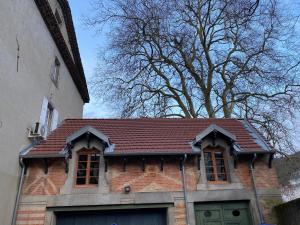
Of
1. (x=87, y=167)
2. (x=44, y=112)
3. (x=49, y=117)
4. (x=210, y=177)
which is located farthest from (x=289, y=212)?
(x=49, y=117)

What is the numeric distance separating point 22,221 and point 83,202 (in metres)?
1.92

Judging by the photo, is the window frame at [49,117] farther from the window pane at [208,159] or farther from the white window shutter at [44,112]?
the window pane at [208,159]

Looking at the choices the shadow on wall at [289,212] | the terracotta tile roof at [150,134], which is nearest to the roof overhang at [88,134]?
the terracotta tile roof at [150,134]

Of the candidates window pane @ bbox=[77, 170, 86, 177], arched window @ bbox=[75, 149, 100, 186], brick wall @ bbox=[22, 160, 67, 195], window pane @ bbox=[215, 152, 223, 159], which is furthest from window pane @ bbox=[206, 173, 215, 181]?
brick wall @ bbox=[22, 160, 67, 195]

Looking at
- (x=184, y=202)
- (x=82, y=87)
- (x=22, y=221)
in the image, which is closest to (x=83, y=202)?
(x=22, y=221)

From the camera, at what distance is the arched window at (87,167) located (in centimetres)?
950

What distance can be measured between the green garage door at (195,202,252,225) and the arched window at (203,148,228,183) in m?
0.88

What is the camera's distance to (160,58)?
19469 millimetres

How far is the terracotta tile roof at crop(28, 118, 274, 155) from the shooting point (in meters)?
9.83

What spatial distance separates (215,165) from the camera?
33.0ft

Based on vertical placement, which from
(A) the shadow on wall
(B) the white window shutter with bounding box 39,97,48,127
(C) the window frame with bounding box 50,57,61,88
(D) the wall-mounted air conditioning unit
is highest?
(C) the window frame with bounding box 50,57,61,88

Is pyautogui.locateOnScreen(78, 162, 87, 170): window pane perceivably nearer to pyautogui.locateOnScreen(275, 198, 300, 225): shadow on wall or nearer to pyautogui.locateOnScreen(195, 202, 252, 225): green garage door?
pyautogui.locateOnScreen(195, 202, 252, 225): green garage door

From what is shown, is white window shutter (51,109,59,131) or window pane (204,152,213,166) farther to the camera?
white window shutter (51,109,59,131)

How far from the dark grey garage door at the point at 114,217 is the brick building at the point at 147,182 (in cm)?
3
